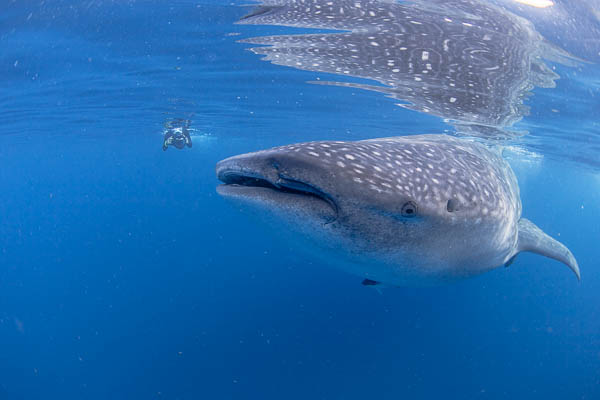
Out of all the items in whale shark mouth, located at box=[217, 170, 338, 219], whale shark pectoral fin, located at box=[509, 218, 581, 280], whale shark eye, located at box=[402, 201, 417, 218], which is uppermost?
whale shark mouth, located at box=[217, 170, 338, 219]

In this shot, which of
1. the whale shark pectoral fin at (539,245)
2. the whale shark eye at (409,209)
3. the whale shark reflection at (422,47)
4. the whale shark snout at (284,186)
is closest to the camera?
the whale shark snout at (284,186)

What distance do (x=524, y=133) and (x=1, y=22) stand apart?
56.1ft

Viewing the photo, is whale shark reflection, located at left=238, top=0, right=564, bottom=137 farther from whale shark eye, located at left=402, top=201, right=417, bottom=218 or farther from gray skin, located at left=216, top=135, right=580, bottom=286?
whale shark eye, located at left=402, top=201, right=417, bottom=218

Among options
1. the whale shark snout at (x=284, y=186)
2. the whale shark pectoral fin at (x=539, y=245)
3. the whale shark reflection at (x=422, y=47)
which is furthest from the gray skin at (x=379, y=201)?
the whale shark reflection at (x=422, y=47)

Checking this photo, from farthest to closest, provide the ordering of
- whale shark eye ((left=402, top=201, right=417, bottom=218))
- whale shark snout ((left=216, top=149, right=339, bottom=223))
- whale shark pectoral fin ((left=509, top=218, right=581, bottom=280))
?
whale shark pectoral fin ((left=509, top=218, right=581, bottom=280))
whale shark eye ((left=402, top=201, right=417, bottom=218))
whale shark snout ((left=216, top=149, right=339, bottom=223))

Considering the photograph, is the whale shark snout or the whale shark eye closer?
the whale shark snout

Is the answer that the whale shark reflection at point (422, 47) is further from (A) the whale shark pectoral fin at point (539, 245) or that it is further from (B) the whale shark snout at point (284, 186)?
(B) the whale shark snout at point (284, 186)

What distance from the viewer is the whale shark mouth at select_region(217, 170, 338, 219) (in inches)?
98.5

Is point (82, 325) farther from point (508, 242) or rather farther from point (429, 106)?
point (508, 242)

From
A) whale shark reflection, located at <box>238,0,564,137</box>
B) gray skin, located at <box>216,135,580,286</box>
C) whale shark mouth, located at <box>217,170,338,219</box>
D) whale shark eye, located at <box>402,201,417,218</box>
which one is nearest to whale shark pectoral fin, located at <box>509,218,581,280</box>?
gray skin, located at <box>216,135,580,286</box>

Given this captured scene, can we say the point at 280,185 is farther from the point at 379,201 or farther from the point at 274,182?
the point at 379,201

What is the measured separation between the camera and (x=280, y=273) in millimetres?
15172

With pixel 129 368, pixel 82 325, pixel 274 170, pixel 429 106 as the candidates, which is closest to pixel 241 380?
pixel 129 368

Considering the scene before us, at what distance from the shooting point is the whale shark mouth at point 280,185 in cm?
250
